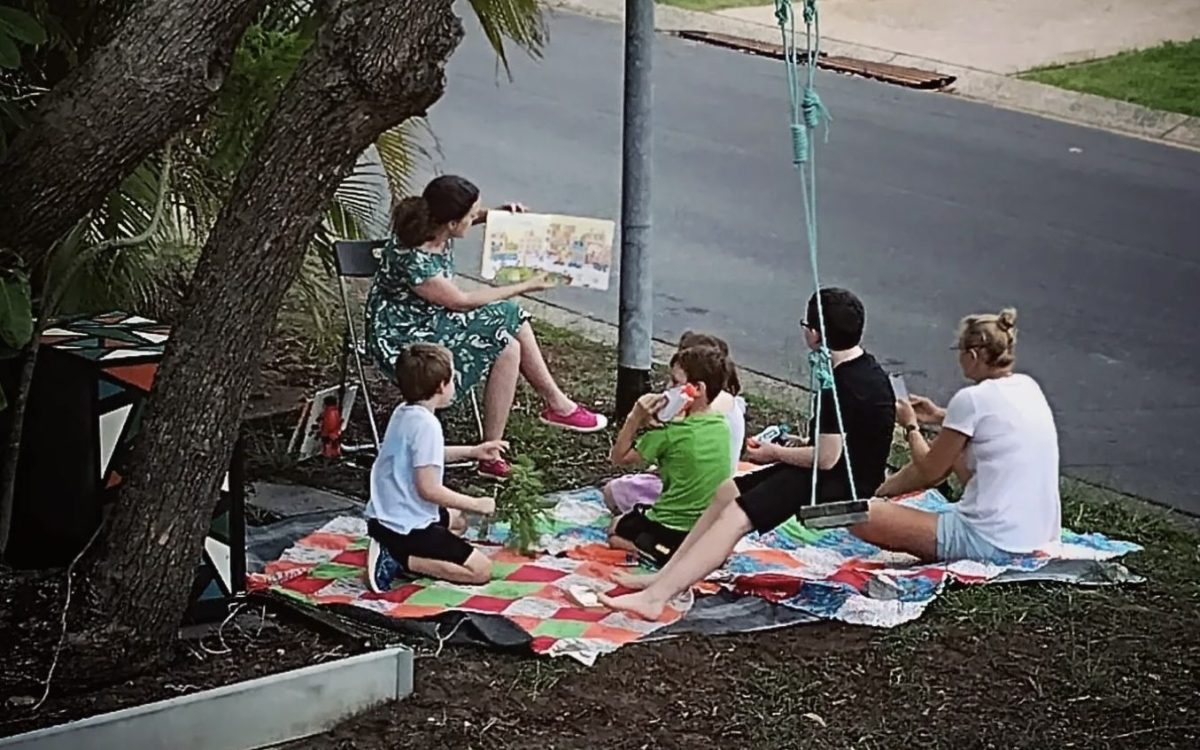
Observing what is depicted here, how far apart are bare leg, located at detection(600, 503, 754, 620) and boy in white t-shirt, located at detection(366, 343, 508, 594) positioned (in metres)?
0.47

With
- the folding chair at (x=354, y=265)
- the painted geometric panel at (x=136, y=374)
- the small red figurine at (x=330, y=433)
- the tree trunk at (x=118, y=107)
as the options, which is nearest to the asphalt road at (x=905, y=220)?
the folding chair at (x=354, y=265)

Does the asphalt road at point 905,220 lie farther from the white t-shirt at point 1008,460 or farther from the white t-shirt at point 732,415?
the white t-shirt at point 732,415

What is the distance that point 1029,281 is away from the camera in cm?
1038

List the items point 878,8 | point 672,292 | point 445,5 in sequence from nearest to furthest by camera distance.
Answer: point 445,5
point 672,292
point 878,8

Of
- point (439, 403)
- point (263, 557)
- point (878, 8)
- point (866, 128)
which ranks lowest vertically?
point (263, 557)

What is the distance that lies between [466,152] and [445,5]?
8433 millimetres

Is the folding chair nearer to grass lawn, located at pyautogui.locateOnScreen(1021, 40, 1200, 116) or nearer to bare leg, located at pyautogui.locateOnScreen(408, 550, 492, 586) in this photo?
bare leg, located at pyautogui.locateOnScreen(408, 550, 492, 586)

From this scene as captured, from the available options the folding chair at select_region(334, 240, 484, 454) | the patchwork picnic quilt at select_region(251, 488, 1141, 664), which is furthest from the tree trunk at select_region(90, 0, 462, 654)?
the folding chair at select_region(334, 240, 484, 454)

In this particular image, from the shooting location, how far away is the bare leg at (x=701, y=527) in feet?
18.5

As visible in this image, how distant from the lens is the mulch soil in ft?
15.3

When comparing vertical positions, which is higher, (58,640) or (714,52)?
(714,52)

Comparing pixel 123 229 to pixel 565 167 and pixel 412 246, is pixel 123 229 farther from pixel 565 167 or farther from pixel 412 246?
pixel 565 167

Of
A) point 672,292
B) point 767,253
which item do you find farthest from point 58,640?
point 767,253

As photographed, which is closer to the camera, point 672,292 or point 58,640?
point 58,640
